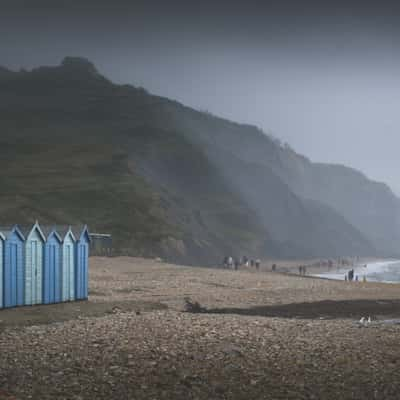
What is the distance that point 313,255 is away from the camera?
14488 centimetres

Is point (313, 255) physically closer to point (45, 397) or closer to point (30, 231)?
point (30, 231)

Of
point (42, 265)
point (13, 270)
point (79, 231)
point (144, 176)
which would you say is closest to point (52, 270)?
point (42, 265)

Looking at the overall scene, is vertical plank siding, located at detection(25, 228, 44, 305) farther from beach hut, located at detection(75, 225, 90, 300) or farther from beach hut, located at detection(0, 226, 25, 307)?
beach hut, located at detection(75, 225, 90, 300)

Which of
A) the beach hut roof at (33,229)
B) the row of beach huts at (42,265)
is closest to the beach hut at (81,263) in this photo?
the row of beach huts at (42,265)

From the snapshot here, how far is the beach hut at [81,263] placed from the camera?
24.1 metres

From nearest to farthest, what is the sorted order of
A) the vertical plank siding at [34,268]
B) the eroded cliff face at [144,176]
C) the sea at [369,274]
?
the vertical plank siding at [34,268] < the sea at [369,274] < the eroded cliff face at [144,176]

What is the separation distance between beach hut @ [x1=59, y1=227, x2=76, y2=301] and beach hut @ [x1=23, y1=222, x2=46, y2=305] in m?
1.11

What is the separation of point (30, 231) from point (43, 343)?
21.5 ft

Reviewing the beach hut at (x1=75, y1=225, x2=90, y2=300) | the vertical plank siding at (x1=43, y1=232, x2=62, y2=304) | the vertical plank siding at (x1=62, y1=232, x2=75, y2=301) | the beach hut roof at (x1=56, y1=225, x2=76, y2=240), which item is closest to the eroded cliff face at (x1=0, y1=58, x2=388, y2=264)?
the beach hut at (x1=75, y1=225, x2=90, y2=300)

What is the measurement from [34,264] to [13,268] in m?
0.99

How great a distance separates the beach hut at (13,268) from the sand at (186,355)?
0.61 meters

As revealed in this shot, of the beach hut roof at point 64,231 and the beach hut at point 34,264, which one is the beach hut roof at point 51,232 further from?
the beach hut at point 34,264

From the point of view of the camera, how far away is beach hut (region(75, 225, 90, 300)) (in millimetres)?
24127

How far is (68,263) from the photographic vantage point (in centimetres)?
2362
